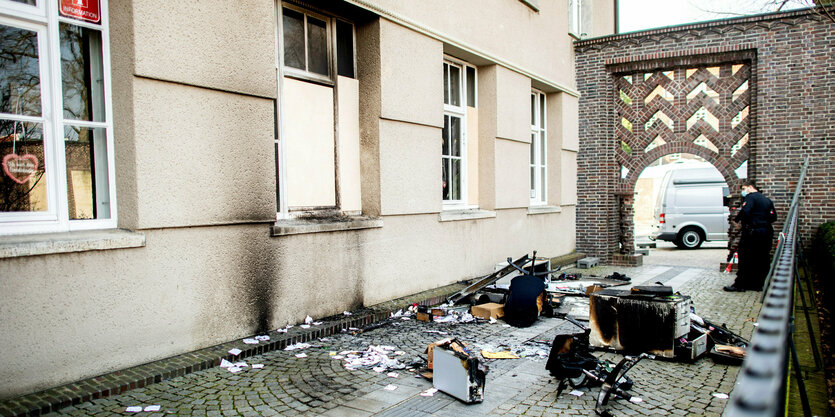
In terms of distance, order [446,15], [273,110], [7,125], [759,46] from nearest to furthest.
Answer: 1. [7,125]
2. [273,110]
3. [446,15]
4. [759,46]

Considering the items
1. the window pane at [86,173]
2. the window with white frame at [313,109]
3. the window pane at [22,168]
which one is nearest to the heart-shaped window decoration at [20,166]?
the window pane at [22,168]

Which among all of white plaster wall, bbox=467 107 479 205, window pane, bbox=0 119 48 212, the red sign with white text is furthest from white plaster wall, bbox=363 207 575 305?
the red sign with white text

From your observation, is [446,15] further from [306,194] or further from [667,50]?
[667,50]

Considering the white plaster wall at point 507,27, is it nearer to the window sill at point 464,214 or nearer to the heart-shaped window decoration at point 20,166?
the window sill at point 464,214

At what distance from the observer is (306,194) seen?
6480 mm

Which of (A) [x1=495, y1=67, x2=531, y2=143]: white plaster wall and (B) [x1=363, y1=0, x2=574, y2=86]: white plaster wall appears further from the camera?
(A) [x1=495, y1=67, x2=531, y2=143]: white plaster wall

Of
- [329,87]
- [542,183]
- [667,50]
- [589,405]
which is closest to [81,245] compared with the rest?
[329,87]

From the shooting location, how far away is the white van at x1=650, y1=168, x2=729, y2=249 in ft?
55.6

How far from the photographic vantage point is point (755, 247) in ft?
30.4

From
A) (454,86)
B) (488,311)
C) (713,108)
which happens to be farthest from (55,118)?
(713,108)

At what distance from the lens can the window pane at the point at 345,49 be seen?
22.6 feet

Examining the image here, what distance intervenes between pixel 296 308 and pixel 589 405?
3.24 metres

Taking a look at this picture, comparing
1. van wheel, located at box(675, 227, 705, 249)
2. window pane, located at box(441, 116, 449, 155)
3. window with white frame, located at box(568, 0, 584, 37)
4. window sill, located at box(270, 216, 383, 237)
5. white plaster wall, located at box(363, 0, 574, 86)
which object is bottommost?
van wheel, located at box(675, 227, 705, 249)

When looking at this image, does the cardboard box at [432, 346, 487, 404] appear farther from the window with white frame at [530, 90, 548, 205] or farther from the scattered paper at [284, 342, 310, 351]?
the window with white frame at [530, 90, 548, 205]
